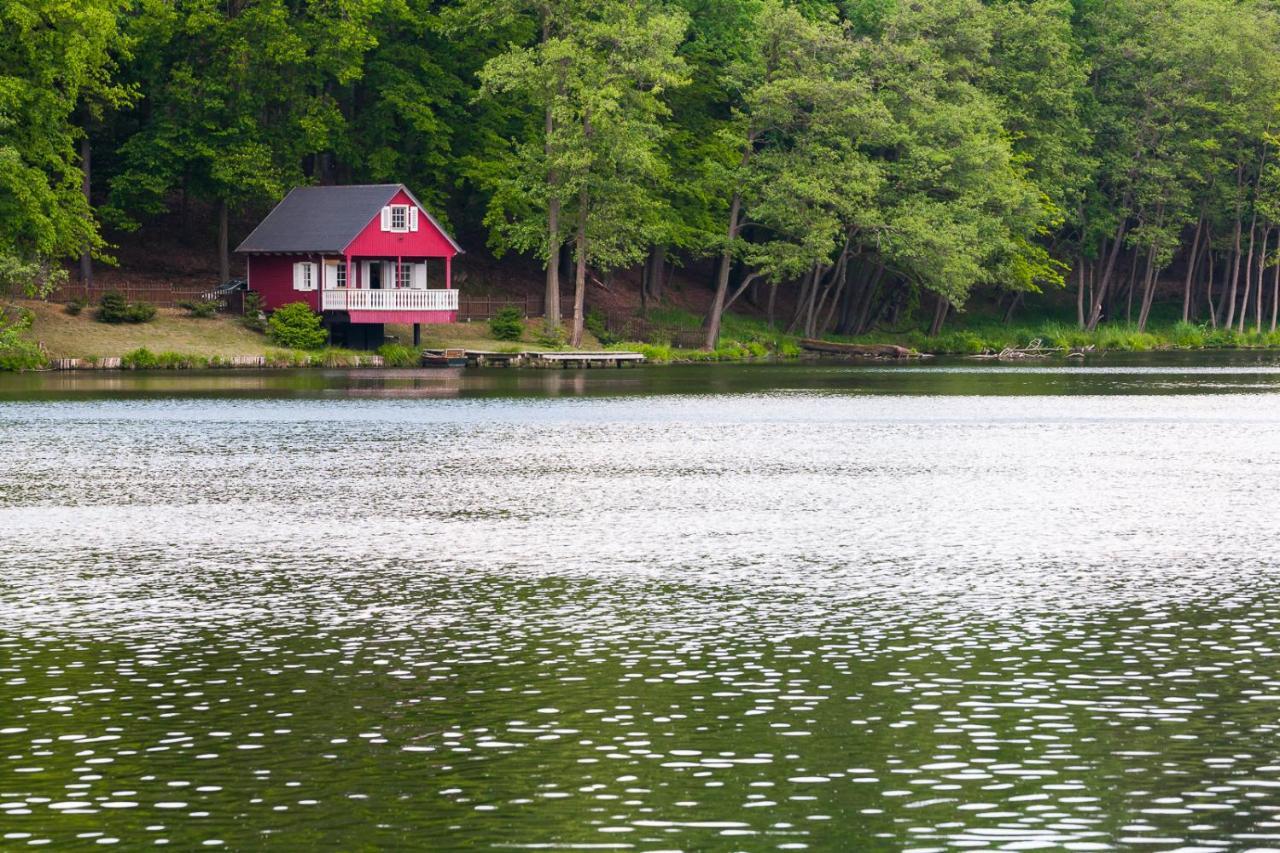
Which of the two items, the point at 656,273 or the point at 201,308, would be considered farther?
the point at 656,273

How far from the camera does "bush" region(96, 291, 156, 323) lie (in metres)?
75.3

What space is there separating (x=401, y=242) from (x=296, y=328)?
7353mm

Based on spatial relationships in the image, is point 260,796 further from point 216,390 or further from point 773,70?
point 773,70

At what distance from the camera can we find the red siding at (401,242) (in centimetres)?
8206

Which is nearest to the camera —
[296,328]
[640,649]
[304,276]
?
[640,649]

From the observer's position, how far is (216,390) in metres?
61.6

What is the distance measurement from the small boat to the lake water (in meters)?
40.3

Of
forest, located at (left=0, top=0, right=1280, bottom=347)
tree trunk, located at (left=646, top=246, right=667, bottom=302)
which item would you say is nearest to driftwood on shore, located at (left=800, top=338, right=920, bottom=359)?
forest, located at (left=0, top=0, right=1280, bottom=347)

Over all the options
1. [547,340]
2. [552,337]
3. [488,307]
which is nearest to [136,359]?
[547,340]

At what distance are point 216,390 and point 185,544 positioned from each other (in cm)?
3658

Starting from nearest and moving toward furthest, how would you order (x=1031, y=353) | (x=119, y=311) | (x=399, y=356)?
(x=119, y=311)
(x=399, y=356)
(x=1031, y=353)

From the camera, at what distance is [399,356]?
80938 mm

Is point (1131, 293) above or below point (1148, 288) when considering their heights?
below

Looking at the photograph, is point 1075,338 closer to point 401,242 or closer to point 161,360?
point 401,242
